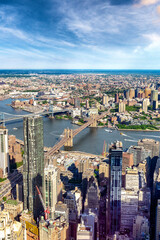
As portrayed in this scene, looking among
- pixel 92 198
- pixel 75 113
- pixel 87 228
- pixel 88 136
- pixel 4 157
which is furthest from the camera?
pixel 75 113

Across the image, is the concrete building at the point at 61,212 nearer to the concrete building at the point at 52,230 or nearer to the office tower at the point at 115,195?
the concrete building at the point at 52,230

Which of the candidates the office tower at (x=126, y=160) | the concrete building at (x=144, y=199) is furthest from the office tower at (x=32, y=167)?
the office tower at (x=126, y=160)

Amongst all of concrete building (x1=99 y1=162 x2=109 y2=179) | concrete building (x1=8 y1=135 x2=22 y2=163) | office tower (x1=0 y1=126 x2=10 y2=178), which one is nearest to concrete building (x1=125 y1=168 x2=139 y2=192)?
concrete building (x1=99 y1=162 x2=109 y2=179)

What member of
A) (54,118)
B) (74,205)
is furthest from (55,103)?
(74,205)

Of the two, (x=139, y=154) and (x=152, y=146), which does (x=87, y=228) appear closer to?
(x=139, y=154)

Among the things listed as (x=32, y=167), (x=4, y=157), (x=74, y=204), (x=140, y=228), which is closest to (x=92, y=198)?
(x=74, y=204)

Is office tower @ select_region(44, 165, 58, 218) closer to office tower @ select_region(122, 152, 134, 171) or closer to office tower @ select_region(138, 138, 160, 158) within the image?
office tower @ select_region(122, 152, 134, 171)
